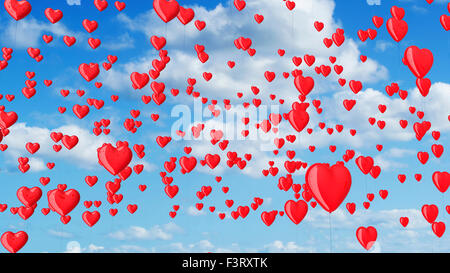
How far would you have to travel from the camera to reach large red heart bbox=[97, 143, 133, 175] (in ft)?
40.0

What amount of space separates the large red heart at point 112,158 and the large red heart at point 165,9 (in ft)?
11.9

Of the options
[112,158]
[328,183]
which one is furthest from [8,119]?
[328,183]

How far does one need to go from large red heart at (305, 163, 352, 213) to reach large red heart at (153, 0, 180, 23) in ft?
20.4

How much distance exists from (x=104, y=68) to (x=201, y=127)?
12.0ft

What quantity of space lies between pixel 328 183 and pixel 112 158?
524 cm

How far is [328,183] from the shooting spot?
955cm

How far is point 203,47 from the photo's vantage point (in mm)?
16234

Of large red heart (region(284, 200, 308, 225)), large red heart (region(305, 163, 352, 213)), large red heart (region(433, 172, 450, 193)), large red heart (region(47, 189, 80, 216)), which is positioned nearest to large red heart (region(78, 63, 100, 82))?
large red heart (region(47, 189, 80, 216))

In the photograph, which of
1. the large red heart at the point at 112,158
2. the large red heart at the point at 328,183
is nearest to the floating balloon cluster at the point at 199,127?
the large red heart at the point at 112,158

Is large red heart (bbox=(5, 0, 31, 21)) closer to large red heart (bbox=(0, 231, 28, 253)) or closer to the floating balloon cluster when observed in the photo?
the floating balloon cluster

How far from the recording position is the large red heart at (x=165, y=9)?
13.5 m

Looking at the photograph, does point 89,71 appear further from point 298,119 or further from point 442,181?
point 442,181

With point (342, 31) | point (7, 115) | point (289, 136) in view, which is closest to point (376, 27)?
point (342, 31)
